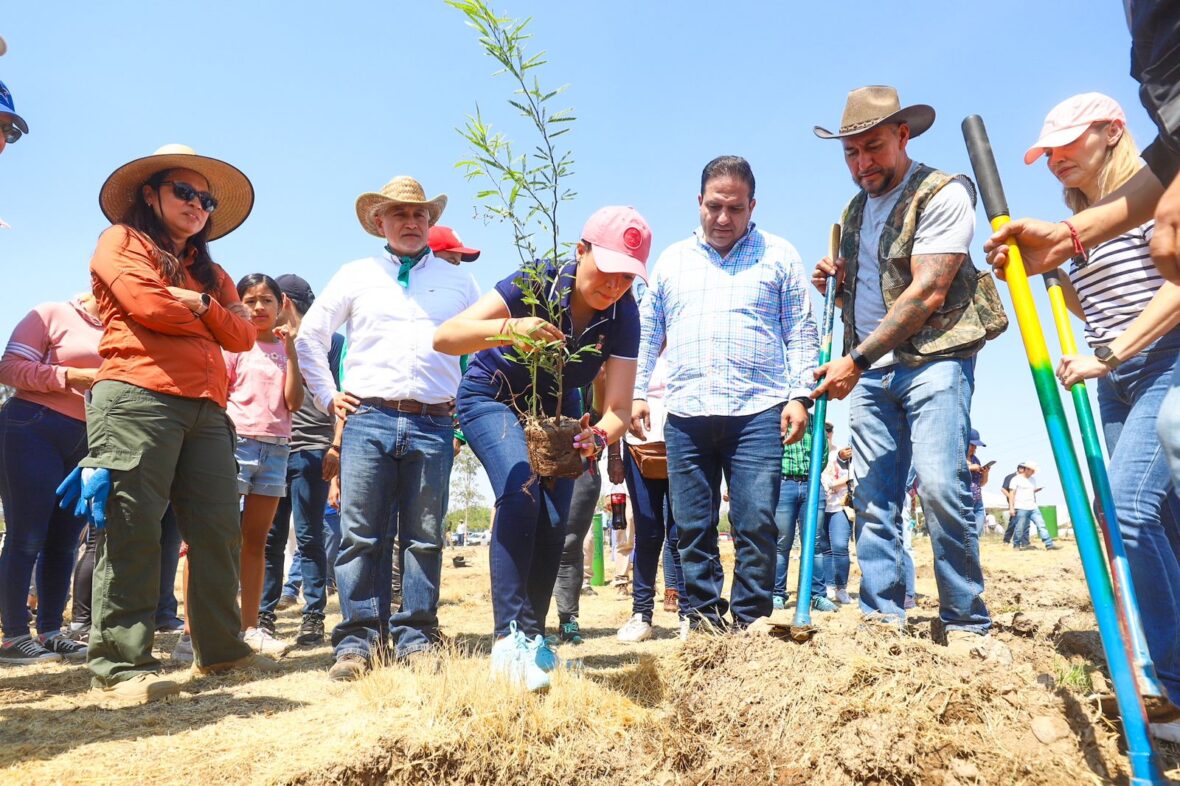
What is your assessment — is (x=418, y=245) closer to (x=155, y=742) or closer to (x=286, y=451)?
(x=286, y=451)

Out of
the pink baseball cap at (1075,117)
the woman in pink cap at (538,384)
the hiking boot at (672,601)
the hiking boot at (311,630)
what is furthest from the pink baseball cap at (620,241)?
the hiking boot at (672,601)

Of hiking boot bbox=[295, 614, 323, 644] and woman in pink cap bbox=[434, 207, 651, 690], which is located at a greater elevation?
woman in pink cap bbox=[434, 207, 651, 690]

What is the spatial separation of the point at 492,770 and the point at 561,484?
1.25 metres

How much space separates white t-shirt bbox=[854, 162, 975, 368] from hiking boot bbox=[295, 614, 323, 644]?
12.3 feet

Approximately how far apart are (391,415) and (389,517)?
533 millimetres

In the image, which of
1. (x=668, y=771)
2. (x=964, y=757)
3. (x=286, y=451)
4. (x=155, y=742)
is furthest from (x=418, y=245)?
(x=964, y=757)

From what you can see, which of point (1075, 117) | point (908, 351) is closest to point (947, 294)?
point (908, 351)

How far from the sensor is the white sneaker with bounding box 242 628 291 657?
498cm

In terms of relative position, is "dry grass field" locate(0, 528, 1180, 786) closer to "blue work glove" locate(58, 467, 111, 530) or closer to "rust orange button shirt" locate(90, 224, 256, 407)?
"blue work glove" locate(58, 467, 111, 530)

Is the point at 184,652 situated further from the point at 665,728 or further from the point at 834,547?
the point at 834,547

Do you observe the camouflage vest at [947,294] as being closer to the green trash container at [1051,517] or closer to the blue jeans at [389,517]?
the blue jeans at [389,517]

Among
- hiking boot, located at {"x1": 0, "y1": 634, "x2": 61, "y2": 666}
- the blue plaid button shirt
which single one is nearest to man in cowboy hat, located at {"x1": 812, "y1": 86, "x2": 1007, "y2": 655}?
the blue plaid button shirt

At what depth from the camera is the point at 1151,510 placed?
2887 mm

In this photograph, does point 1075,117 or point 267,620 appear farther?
point 267,620
